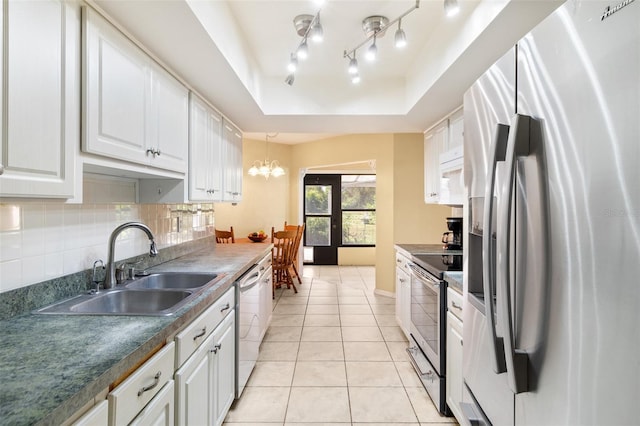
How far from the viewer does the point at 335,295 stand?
16.4ft

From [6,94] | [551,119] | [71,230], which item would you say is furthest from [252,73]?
[551,119]

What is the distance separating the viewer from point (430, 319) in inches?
90.0

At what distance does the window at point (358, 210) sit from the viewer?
7.48 m

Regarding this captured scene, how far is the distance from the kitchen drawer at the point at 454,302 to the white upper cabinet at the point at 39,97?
1.92m

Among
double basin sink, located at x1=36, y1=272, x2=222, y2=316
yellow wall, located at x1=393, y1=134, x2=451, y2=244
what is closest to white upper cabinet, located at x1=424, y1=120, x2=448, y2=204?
yellow wall, located at x1=393, y1=134, x2=451, y2=244

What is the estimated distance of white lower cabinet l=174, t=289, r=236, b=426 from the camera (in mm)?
1348

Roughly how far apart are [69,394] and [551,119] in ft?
4.21

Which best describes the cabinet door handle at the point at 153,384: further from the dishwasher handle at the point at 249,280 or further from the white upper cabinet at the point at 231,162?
the white upper cabinet at the point at 231,162

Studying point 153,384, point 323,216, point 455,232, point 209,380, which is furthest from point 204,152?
point 323,216

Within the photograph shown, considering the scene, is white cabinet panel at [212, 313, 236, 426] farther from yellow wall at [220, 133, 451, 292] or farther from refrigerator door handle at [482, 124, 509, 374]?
yellow wall at [220, 133, 451, 292]

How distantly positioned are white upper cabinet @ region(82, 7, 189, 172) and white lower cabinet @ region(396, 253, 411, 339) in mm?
2142

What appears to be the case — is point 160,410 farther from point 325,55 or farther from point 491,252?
point 325,55

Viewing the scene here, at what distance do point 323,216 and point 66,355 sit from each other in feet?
21.6

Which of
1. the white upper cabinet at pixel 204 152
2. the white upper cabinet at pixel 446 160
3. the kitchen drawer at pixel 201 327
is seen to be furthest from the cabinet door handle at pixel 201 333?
the white upper cabinet at pixel 446 160
